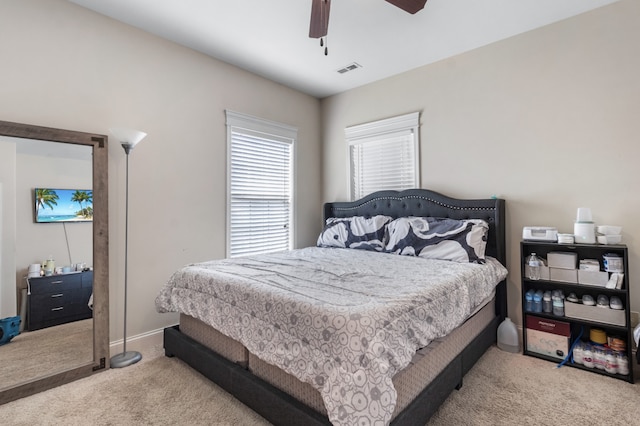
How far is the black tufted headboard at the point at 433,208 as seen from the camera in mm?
2865

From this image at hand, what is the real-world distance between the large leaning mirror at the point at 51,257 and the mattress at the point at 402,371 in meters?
0.75

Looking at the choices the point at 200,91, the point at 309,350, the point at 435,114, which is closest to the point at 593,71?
the point at 435,114

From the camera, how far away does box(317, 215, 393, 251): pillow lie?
3.32 meters

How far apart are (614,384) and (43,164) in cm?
441

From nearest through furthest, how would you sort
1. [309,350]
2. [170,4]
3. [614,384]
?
[309,350], [614,384], [170,4]

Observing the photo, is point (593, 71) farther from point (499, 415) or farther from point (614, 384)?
point (499, 415)

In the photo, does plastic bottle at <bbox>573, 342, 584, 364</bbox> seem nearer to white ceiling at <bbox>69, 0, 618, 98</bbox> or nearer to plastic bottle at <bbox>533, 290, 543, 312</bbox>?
plastic bottle at <bbox>533, 290, 543, 312</bbox>

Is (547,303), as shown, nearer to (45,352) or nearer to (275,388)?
(275,388)

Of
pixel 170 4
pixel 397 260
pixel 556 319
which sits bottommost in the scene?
pixel 556 319

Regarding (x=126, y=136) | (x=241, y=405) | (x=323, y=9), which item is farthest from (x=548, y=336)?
(x=126, y=136)

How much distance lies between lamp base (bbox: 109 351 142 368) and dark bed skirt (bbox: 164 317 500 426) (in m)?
0.25

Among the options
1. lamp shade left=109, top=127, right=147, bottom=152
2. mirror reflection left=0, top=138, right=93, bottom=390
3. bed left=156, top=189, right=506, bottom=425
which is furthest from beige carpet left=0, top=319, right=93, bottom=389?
lamp shade left=109, top=127, right=147, bottom=152

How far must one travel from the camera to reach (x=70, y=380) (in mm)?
2227

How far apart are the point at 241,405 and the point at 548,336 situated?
2.44 meters
